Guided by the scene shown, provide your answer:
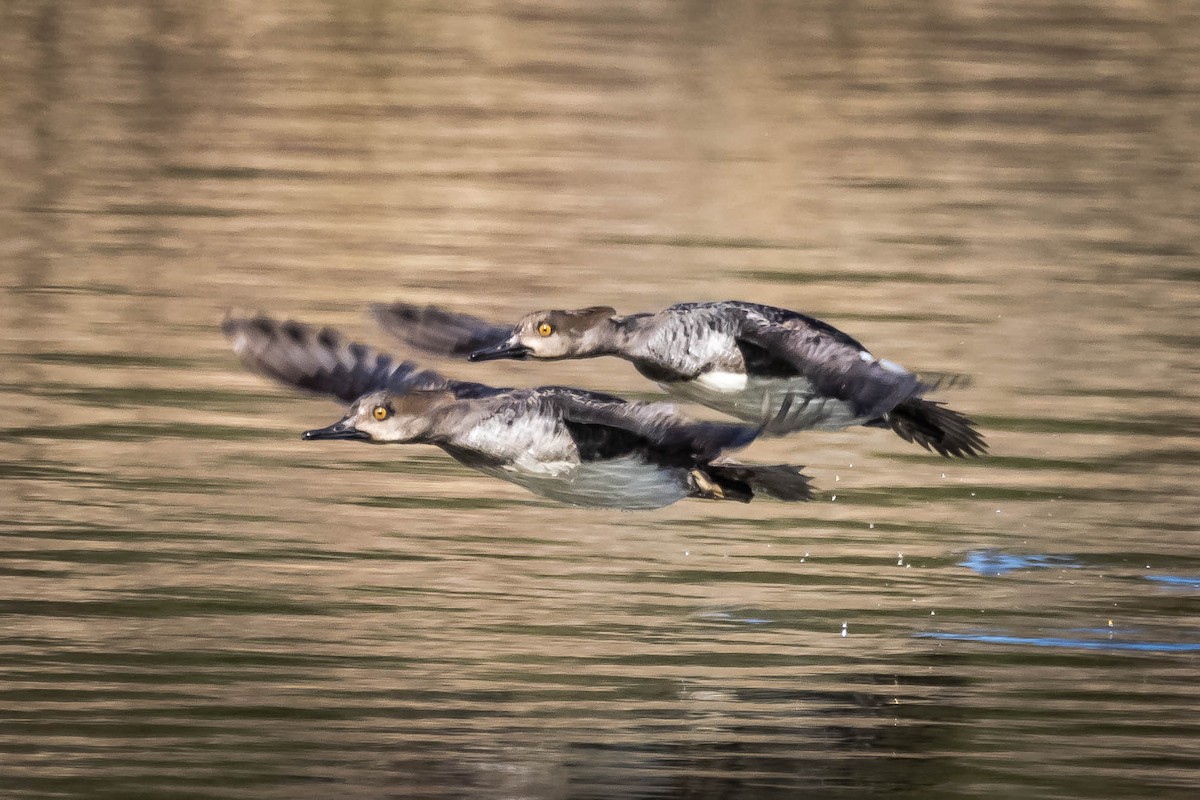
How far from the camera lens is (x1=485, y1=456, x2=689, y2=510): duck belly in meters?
9.59

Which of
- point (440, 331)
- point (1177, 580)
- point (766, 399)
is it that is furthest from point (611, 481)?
point (1177, 580)

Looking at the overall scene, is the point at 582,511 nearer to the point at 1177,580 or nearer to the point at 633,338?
the point at 633,338

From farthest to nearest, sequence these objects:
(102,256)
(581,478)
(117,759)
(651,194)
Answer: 1. (651,194)
2. (102,256)
3. (581,478)
4. (117,759)

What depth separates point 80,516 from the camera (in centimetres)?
1055

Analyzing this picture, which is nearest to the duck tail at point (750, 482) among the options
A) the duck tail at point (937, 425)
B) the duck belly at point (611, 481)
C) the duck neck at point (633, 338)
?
the duck belly at point (611, 481)

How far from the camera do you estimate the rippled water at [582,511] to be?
8125 mm

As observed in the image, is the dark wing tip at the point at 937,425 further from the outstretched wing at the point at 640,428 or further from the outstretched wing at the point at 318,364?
→ the outstretched wing at the point at 318,364

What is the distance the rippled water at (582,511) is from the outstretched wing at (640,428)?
62 centimetres

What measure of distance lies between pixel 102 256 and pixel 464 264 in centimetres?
243

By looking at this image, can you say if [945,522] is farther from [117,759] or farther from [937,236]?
[937,236]

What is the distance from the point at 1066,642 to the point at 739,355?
6.72 ft

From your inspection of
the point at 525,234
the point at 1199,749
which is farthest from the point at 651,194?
the point at 1199,749

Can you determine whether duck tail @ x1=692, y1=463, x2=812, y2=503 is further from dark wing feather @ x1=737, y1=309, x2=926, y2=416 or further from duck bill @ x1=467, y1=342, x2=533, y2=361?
duck bill @ x1=467, y1=342, x2=533, y2=361

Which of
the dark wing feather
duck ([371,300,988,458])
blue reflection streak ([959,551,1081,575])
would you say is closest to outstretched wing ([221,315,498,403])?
duck ([371,300,988,458])
